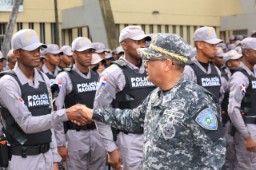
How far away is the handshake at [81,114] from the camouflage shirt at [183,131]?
25.5 inches

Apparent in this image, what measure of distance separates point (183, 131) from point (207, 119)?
0.17m

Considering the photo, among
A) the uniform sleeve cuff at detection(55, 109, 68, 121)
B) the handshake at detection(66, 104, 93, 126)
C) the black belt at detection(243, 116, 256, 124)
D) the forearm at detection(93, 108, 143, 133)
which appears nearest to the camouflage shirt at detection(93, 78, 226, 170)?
the forearm at detection(93, 108, 143, 133)

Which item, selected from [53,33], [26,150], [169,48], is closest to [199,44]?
[26,150]

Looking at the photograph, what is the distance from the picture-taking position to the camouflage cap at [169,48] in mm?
3189

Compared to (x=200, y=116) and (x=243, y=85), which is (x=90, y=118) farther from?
(x=243, y=85)

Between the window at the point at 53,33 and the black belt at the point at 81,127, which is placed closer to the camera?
the black belt at the point at 81,127

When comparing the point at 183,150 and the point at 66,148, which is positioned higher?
the point at 183,150

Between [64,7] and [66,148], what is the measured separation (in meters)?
14.3

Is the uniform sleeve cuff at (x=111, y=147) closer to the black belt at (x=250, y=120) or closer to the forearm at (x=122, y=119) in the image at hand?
the forearm at (x=122, y=119)

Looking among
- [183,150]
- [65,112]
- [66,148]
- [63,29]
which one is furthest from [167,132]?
[63,29]

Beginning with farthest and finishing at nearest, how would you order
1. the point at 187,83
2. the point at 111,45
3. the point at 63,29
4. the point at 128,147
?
the point at 63,29, the point at 111,45, the point at 128,147, the point at 187,83

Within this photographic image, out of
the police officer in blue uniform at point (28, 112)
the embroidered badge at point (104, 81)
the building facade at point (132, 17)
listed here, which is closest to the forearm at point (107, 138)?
the embroidered badge at point (104, 81)

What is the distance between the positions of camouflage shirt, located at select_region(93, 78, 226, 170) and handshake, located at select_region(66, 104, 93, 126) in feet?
2.13

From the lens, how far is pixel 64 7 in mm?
19891
